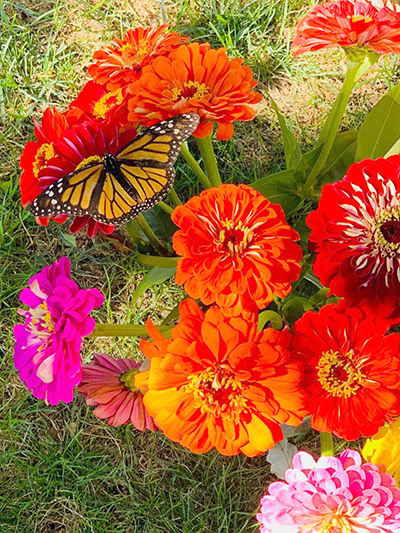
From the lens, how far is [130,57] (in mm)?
958

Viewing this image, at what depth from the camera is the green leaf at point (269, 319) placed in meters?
0.92

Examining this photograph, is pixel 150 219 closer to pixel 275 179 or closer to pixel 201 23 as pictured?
pixel 275 179

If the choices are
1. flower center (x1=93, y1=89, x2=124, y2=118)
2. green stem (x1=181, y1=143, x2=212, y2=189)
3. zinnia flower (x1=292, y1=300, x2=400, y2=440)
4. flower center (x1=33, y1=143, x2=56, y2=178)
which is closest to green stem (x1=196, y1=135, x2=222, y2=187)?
green stem (x1=181, y1=143, x2=212, y2=189)

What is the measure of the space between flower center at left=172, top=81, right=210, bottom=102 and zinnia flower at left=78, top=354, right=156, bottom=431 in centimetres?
53

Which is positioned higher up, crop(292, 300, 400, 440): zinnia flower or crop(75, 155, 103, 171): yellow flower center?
crop(75, 155, 103, 171): yellow flower center

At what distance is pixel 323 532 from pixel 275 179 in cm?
67

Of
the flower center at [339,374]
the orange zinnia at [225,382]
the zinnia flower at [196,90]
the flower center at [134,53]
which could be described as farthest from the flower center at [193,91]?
the flower center at [339,374]

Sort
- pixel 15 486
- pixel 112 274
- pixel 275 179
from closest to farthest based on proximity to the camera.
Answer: pixel 275 179
pixel 15 486
pixel 112 274

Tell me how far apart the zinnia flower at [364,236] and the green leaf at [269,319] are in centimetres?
19

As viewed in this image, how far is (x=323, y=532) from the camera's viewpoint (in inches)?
28.8

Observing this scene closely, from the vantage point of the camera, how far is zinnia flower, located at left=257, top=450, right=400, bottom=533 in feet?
2.33

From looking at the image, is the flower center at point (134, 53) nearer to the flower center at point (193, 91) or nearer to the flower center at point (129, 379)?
the flower center at point (193, 91)

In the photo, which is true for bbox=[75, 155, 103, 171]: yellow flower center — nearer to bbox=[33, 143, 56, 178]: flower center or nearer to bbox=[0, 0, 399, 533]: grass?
bbox=[33, 143, 56, 178]: flower center

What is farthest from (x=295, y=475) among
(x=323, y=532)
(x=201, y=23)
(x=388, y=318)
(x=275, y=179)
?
(x=201, y=23)
